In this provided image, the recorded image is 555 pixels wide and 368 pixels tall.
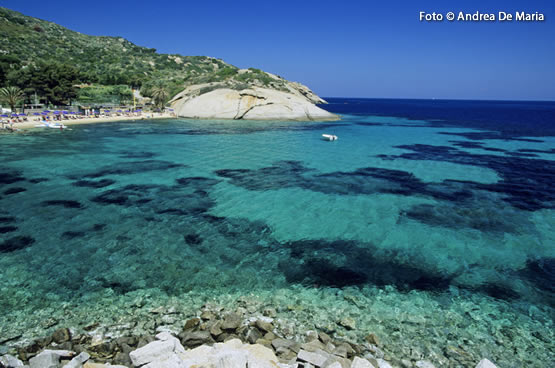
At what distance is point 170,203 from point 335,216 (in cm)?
912

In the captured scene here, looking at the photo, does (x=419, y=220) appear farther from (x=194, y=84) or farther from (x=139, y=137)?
(x=194, y=84)

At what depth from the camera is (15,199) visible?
59.9 ft

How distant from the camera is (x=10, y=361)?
23.4 feet

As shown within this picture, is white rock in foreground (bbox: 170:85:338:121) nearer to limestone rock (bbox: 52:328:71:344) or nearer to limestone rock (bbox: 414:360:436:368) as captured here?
limestone rock (bbox: 52:328:71:344)

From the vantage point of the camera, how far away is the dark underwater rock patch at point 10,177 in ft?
71.2

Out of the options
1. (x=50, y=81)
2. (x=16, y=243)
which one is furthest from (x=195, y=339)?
(x=50, y=81)

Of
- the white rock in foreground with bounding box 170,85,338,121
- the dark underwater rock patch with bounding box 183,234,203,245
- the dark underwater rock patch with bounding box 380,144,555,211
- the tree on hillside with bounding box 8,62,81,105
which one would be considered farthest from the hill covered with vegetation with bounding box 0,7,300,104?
the dark underwater rock patch with bounding box 183,234,203,245

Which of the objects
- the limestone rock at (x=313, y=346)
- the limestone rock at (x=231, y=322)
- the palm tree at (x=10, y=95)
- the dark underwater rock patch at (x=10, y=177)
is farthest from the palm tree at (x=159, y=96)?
the limestone rock at (x=313, y=346)

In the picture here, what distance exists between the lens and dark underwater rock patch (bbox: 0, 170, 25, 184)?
71.2 feet

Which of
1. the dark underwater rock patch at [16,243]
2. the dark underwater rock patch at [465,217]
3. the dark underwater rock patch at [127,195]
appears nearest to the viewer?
the dark underwater rock patch at [16,243]

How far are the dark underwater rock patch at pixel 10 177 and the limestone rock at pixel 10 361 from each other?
1866cm

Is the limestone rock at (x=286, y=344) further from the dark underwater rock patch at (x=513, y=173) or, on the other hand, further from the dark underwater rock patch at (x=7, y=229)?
the dark underwater rock patch at (x=513, y=173)

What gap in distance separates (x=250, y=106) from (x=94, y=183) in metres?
50.6

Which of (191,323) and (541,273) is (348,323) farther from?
(541,273)
